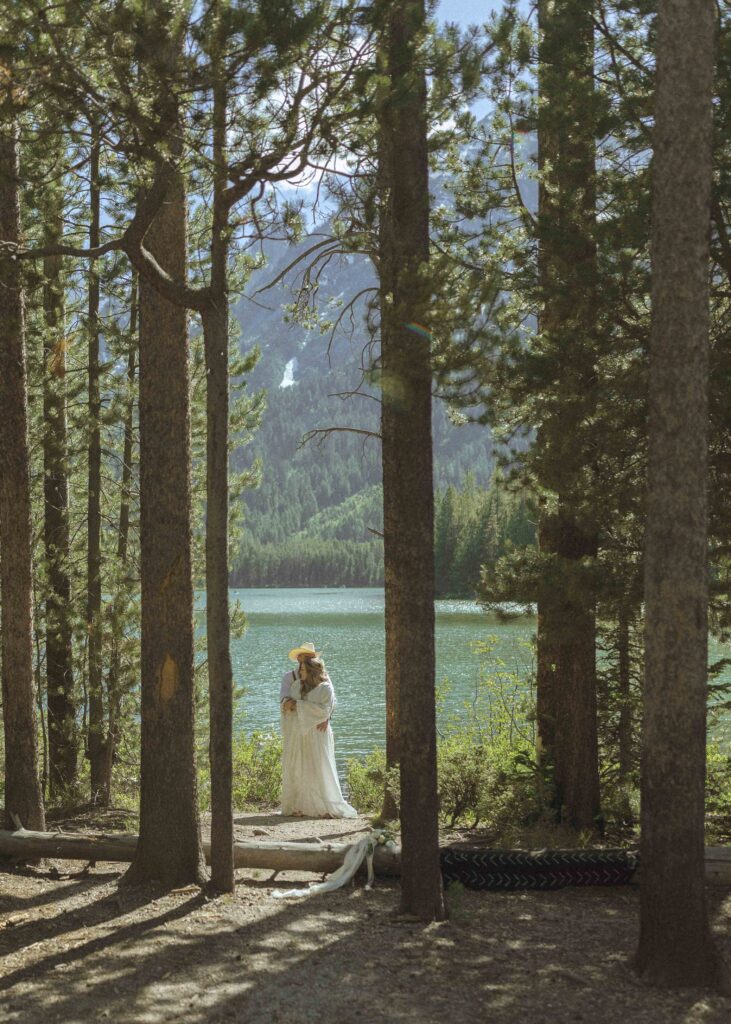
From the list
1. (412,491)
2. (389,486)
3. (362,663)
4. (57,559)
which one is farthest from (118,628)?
(362,663)

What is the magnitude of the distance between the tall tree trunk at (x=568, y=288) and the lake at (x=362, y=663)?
917mm

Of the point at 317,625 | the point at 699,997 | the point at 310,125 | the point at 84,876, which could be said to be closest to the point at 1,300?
the point at 310,125

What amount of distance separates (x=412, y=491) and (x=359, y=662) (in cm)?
2756

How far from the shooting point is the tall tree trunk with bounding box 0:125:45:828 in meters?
7.93

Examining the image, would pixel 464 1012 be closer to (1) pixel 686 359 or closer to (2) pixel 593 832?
(1) pixel 686 359

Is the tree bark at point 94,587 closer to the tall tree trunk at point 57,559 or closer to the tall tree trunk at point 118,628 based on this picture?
the tall tree trunk at point 118,628

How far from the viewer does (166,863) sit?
673 cm

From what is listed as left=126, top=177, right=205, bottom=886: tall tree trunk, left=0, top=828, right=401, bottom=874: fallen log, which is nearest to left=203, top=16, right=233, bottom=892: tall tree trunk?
left=126, top=177, right=205, bottom=886: tall tree trunk

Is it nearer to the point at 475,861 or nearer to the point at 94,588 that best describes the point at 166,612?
the point at 475,861

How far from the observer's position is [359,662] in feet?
109

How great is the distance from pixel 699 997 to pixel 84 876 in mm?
4245

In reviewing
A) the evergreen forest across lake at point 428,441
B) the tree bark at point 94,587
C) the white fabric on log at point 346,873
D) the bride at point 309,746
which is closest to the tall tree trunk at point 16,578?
the evergreen forest across lake at point 428,441

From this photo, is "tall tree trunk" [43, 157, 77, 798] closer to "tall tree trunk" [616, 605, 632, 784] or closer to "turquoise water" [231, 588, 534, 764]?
"turquoise water" [231, 588, 534, 764]

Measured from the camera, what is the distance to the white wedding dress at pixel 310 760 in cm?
1023
